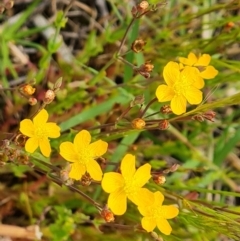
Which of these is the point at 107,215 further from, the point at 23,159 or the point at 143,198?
the point at 23,159

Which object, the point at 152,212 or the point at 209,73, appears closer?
the point at 152,212

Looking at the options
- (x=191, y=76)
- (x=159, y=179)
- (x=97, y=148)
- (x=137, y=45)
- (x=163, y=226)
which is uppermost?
(x=137, y=45)

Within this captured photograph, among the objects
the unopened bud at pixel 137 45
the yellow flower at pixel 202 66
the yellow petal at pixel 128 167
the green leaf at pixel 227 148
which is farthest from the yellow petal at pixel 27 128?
the green leaf at pixel 227 148

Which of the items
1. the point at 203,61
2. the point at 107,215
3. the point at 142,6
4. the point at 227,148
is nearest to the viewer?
the point at 107,215

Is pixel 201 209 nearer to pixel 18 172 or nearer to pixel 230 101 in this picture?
pixel 230 101

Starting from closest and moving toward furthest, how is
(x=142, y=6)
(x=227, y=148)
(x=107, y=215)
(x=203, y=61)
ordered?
(x=107, y=215)
(x=142, y=6)
(x=203, y=61)
(x=227, y=148)

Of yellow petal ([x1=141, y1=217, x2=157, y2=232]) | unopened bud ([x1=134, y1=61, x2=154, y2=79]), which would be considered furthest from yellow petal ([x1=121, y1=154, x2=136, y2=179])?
unopened bud ([x1=134, y1=61, x2=154, y2=79])

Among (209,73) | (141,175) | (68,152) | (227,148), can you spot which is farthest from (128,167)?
(227,148)

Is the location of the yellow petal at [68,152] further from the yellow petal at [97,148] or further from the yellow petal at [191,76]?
the yellow petal at [191,76]

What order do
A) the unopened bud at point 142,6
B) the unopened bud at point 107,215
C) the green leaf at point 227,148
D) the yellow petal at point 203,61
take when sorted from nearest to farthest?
the unopened bud at point 107,215, the unopened bud at point 142,6, the yellow petal at point 203,61, the green leaf at point 227,148
